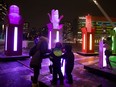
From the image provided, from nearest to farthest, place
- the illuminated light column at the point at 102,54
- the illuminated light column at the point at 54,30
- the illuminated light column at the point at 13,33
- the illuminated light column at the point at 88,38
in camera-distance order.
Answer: the illuminated light column at the point at 102,54 < the illuminated light column at the point at 13,33 < the illuminated light column at the point at 88,38 < the illuminated light column at the point at 54,30

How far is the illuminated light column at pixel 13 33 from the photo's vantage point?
44.5 ft

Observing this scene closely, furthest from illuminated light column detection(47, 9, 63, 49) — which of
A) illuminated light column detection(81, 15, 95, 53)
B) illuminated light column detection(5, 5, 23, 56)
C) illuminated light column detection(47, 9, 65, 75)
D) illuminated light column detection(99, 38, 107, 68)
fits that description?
illuminated light column detection(99, 38, 107, 68)

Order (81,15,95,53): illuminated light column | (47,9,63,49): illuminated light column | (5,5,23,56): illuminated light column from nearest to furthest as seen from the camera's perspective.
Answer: (5,5,23,56): illuminated light column, (81,15,95,53): illuminated light column, (47,9,63,49): illuminated light column

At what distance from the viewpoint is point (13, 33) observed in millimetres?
13773

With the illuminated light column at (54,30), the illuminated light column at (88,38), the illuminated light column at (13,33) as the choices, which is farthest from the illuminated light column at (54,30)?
the illuminated light column at (13,33)

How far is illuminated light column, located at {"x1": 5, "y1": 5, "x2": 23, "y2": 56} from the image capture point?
534 inches

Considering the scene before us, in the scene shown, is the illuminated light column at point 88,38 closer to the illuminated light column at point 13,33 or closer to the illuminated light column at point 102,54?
the illuminated light column at point 13,33

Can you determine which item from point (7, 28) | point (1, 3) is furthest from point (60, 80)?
point (1, 3)

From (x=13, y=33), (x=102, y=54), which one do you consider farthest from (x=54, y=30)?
(x=102, y=54)

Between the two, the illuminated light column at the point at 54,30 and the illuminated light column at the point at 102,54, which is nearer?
the illuminated light column at the point at 102,54

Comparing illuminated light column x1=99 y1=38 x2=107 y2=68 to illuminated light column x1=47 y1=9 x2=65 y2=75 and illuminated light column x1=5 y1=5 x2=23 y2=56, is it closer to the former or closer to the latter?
illuminated light column x1=5 y1=5 x2=23 y2=56

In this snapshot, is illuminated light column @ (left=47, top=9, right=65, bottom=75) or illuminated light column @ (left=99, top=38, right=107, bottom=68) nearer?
illuminated light column @ (left=99, top=38, right=107, bottom=68)

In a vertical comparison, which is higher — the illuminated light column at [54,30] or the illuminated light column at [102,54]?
the illuminated light column at [54,30]

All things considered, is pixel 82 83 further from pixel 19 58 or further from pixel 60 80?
pixel 19 58
